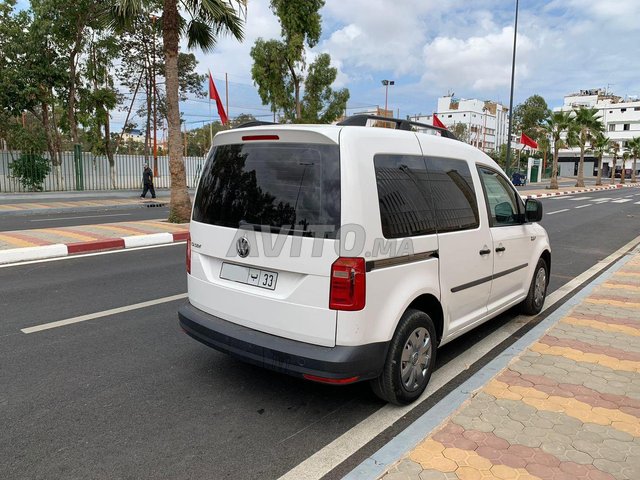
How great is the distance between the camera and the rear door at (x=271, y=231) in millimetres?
3008

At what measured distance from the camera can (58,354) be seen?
13.7 ft

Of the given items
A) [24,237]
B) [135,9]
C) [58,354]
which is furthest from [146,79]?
[58,354]

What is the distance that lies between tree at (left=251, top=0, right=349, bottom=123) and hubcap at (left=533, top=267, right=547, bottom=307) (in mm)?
18767

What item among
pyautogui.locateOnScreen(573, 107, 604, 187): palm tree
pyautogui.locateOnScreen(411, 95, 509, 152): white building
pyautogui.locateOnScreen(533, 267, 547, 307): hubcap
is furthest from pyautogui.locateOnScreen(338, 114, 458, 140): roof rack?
pyautogui.locateOnScreen(411, 95, 509, 152): white building

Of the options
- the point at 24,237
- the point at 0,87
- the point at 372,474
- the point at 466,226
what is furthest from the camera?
the point at 0,87

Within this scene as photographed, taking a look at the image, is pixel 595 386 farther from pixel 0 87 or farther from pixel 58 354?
pixel 0 87

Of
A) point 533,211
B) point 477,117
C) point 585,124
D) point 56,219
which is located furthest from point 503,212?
point 477,117

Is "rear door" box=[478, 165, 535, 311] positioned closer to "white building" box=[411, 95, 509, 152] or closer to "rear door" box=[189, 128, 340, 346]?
"rear door" box=[189, 128, 340, 346]

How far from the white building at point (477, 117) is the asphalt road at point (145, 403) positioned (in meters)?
114

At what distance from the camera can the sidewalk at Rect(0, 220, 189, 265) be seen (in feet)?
27.2

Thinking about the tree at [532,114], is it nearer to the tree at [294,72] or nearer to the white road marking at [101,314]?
the tree at [294,72]

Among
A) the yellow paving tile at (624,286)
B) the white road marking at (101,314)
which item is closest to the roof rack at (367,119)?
the white road marking at (101,314)

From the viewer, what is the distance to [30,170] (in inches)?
827

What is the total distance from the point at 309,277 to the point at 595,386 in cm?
248
